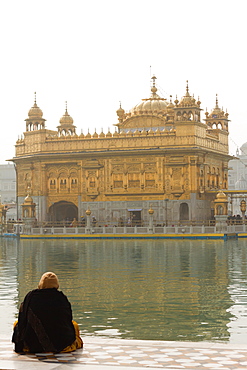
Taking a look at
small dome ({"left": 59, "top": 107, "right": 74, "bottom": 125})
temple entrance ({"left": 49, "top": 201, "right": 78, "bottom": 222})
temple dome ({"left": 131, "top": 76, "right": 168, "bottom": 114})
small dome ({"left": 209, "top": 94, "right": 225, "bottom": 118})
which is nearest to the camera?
temple entrance ({"left": 49, "top": 201, "right": 78, "bottom": 222})

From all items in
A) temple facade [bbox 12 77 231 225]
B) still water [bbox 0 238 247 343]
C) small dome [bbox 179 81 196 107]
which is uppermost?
small dome [bbox 179 81 196 107]

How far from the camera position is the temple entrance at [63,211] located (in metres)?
55.1

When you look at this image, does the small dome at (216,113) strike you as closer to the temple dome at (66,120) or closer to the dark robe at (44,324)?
the temple dome at (66,120)

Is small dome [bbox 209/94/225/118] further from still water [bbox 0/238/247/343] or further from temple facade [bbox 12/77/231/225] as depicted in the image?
still water [bbox 0/238/247/343]

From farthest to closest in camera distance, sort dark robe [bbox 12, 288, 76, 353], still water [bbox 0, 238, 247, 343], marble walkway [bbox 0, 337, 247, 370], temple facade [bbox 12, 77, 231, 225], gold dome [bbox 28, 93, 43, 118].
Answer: gold dome [bbox 28, 93, 43, 118]
temple facade [bbox 12, 77, 231, 225]
still water [bbox 0, 238, 247, 343]
dark robe [bbox 12, 288, 76, 353]
marble walkway [bbox 0, 337, 247, 370]

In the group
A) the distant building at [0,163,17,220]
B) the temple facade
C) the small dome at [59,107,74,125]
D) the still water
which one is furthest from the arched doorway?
the distant building at [0,163,17,220]

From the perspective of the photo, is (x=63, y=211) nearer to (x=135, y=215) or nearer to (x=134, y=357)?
(x=135, y=215)

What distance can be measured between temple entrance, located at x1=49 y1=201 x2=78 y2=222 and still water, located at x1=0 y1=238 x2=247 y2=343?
2548 centimetres

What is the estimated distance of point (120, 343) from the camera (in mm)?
8805

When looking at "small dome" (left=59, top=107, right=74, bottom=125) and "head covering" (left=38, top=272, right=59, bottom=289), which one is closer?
"head covering" (left=38, top=272, right=59, bottom=289)

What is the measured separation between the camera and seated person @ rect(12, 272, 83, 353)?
8.32 meters

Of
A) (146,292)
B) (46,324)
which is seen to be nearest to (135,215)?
(146,292)

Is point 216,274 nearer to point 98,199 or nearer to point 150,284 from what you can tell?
point 150,284

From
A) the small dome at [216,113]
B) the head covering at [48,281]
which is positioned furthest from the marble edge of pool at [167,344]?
the small dome at [216,113]
